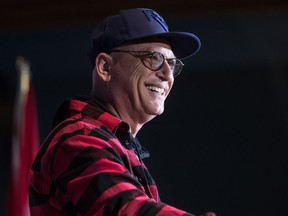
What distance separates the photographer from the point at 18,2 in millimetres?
4297

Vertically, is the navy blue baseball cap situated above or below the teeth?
above

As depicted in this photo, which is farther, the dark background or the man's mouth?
the dark background

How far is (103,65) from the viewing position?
4.82 feet

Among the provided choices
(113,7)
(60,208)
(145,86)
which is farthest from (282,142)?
(60,208)

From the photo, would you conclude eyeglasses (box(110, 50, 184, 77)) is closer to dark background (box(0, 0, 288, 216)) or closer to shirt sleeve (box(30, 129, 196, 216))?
shirt sleeve (box(30, 129, 196, 216))

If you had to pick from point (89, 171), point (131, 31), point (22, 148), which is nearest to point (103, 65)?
point (131, 31)

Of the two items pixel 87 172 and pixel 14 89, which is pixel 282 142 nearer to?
pixel 14 89

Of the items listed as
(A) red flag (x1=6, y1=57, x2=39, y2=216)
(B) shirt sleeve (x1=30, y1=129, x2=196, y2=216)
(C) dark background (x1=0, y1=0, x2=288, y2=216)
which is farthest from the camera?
(C) dark background (x1=0, y1=0, x2=288, y2=216)

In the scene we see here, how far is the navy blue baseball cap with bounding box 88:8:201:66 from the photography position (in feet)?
4.59

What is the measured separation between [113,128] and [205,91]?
2927 mm

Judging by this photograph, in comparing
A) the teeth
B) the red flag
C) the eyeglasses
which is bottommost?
the red flag

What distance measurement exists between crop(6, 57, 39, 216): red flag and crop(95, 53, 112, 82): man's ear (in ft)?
6.55

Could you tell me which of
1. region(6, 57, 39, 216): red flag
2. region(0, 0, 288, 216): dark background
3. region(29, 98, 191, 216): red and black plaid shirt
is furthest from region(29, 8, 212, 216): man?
region(0, 0, 288, 216): dark background

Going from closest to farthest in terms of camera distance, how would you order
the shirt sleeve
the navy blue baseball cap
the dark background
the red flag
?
the shirt sleeve < the navy blue baseball cap < the red flag < the dark background
